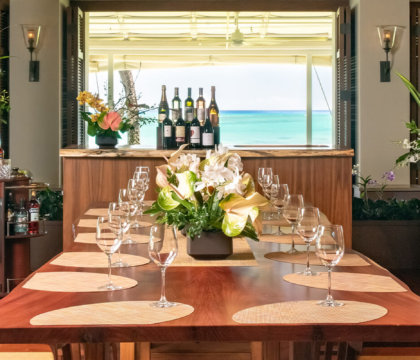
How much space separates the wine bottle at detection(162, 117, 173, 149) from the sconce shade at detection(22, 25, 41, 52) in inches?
124

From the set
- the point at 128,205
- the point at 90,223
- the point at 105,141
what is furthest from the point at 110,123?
the point at 128,205

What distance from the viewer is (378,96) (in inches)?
305

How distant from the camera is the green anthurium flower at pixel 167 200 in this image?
95.4 inches

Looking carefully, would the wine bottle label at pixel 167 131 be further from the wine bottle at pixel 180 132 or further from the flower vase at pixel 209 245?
the flower vase at pixel 209 245

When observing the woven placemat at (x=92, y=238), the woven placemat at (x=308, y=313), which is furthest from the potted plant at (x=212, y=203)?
the woven placemat at (x=308, y=313)

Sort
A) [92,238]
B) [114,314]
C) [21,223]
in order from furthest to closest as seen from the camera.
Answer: [21,223] < [92,238] < [114,314]

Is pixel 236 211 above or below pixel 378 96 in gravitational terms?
below

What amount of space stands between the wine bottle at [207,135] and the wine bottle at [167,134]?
22 cm

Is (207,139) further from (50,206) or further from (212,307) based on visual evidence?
(212,307)

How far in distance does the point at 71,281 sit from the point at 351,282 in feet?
2.53

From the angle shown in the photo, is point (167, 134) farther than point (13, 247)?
No

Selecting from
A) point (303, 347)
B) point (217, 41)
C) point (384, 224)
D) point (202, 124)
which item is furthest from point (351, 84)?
point (303, 347)

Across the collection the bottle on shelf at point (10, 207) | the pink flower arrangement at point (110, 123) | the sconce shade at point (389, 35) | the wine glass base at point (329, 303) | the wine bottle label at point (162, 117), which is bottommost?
the bottle on shelf at point (10, 207)

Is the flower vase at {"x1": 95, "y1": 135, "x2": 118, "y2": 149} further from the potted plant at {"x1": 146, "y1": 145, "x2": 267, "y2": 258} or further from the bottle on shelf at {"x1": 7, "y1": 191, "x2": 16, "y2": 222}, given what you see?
the potted plant at {"x1": 146, "y1": 145, "x2": 267, "y2": 258}
